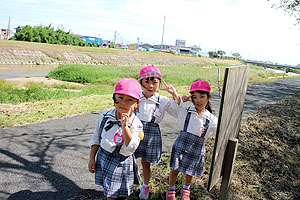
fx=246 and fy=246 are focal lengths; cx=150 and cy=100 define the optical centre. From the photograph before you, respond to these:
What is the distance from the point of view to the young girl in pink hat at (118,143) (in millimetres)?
2074

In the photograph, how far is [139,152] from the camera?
9.16 ft

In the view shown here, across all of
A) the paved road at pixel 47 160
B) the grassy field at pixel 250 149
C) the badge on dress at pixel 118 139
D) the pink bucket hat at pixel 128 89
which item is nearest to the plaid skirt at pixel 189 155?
the grassy field at pixel 250 149

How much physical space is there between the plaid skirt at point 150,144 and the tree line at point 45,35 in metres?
45.8

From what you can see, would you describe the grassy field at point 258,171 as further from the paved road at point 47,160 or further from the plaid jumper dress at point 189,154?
the plaid jumper dress at point 189,154

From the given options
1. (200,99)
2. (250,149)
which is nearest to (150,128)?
(200,99)

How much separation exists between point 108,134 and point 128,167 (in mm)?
355

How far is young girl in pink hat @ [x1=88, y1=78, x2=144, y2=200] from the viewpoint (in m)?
2.07

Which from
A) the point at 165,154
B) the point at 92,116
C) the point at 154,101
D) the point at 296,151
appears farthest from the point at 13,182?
the point at 296,151

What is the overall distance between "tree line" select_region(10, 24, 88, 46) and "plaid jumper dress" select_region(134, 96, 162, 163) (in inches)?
1803

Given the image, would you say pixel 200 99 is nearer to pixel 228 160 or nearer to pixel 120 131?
pixel 228 160

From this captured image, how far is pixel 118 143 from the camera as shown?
2121mm

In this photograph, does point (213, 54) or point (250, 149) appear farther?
point (213, 54)

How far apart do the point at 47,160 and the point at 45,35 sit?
46075mm

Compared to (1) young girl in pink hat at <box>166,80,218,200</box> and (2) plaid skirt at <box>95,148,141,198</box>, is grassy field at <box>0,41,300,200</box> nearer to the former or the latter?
(1) young girl in pink hat at <box>166,80,218,200</box>
